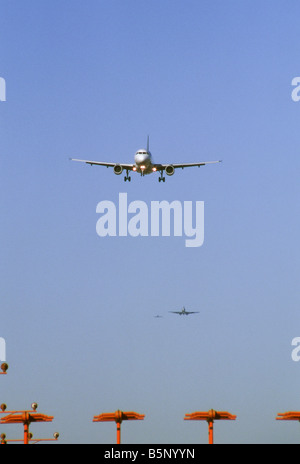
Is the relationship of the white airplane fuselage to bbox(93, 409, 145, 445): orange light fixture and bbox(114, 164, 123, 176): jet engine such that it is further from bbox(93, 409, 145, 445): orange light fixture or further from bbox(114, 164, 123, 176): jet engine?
bbox(93, 409, 145, 445): orange light fixture

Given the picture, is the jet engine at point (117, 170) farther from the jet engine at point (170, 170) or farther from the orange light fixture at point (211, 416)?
the orange light fixture at point (211, 416)

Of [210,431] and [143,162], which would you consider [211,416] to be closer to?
[210,431]

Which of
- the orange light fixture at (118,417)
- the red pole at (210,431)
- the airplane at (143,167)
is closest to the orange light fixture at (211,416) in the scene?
the red pole at (210,431)

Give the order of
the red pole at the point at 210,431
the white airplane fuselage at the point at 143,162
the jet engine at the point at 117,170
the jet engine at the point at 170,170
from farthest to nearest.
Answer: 1. the jet engine at the point at 170,170
2. the jet engine at the point at 117,170
3. the white airplane fuselage at the point at 143,162
4. the red pole at the point at 210,431

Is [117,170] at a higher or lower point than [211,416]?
higher

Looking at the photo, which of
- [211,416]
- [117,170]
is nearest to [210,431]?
[211,416]

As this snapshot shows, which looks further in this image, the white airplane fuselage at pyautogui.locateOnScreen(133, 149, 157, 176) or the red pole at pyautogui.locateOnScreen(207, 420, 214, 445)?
the white airplane fuselage at pyautogui.locateOnScreen(133, 149, 157, 176)

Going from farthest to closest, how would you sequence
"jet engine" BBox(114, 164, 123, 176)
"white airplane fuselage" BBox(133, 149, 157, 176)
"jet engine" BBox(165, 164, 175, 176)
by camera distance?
"jet engine" BBox(165, 164, 175, 176) → "jet engine" BBox(114, 164, 123, 176) → "white airplane fuselage" BBox(133, 149, 157, 176)

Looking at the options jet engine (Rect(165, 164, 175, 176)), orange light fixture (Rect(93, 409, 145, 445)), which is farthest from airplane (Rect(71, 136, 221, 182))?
orange light fixture (Rect(93, 409, 145, 445))

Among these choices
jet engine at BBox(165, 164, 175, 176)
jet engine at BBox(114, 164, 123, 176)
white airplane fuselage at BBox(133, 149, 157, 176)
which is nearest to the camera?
white airplane fuselage at BBox(133, 149, 157, 176)

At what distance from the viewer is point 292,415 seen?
101m
